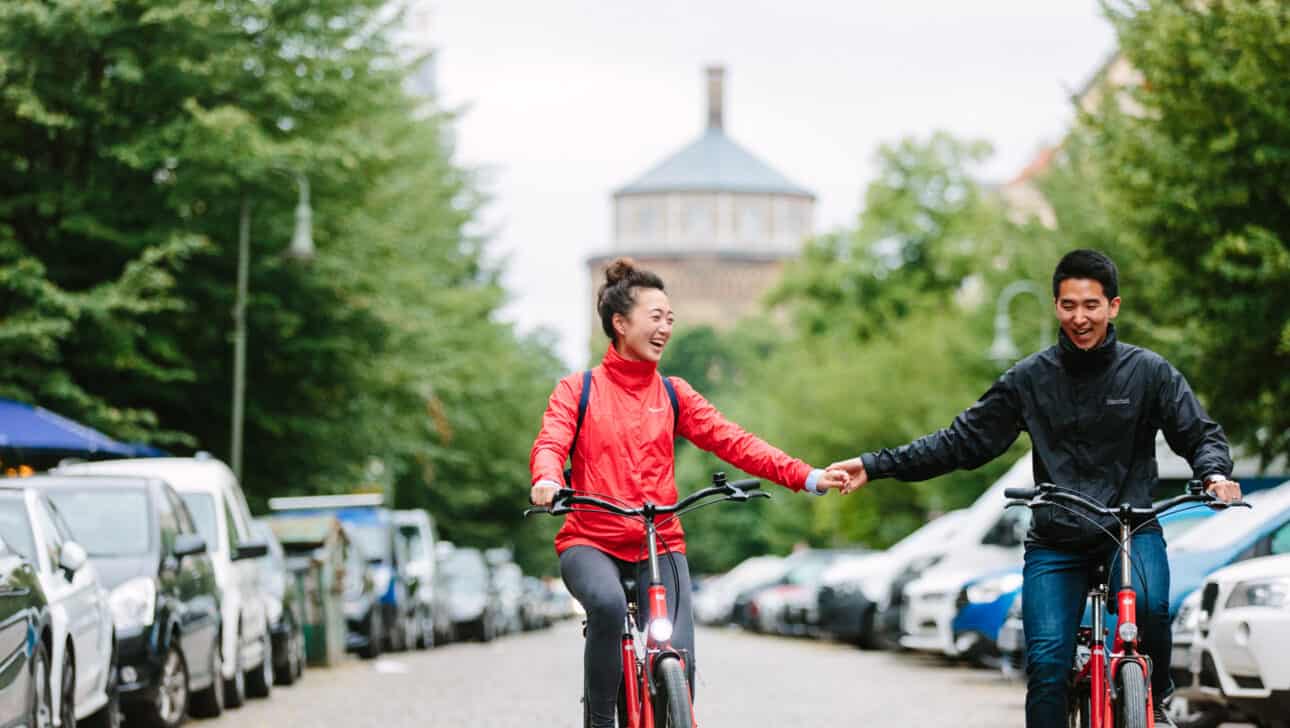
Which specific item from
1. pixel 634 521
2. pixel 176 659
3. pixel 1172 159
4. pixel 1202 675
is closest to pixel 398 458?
pixel 1172 159

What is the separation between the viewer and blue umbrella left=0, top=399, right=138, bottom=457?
2375 cm

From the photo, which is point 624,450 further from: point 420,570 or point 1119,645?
point 420,570

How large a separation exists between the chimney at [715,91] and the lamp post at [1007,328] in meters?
128

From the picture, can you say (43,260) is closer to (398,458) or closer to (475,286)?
(398,458)

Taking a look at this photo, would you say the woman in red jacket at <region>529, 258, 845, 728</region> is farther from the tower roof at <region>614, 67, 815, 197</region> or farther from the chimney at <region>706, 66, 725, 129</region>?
the chimney at <region>706, 66, 725, 129</region>

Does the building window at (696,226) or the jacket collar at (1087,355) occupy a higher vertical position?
the building window at (696,226)

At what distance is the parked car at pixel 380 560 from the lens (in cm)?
3084

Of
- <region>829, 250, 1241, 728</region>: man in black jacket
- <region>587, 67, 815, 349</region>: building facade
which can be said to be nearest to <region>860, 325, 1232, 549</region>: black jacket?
<region>829, 250, 1241, 728</region>: man in black jacket

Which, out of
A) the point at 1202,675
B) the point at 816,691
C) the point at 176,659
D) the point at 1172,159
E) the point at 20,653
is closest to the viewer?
the point at 20,653

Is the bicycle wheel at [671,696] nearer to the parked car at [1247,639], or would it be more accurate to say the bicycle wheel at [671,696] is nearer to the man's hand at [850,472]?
the man's hand at [850,472]

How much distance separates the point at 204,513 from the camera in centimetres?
1892

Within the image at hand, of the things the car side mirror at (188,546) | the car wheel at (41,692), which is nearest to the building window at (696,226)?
the car side mirror at (188,546)

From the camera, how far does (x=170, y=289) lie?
3253 centimetres

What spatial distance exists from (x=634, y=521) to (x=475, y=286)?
149 feet
